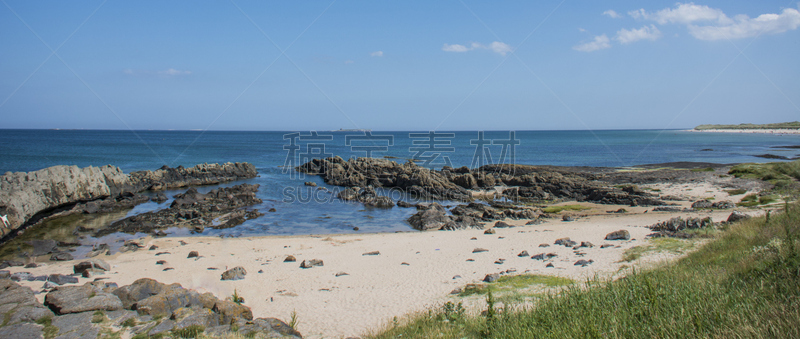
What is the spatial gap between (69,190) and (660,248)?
3163 cm

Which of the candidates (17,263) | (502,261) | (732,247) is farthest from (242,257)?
(732,247)

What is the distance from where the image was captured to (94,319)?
8.02 m

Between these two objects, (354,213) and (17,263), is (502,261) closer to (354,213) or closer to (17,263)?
(354,213)

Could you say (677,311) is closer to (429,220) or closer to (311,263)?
(311,263)

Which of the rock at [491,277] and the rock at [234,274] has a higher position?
the rock at [491,277]

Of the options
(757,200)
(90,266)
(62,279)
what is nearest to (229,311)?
(62,279)

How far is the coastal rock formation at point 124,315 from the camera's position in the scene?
7.52 meters

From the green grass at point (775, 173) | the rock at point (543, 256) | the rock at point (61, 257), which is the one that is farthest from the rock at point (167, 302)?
the green grass at point (775, 173)

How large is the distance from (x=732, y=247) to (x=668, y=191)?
2438cm

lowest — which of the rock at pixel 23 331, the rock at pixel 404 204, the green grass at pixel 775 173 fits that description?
the rock at pixel 404 204

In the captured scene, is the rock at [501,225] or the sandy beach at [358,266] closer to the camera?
the sandy beach at [358,266]

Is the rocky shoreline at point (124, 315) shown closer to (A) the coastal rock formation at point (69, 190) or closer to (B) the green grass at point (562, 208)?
(A) the coastal rock formation at point (69, 190)

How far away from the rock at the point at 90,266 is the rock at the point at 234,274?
405 cm

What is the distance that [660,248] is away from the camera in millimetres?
13336
